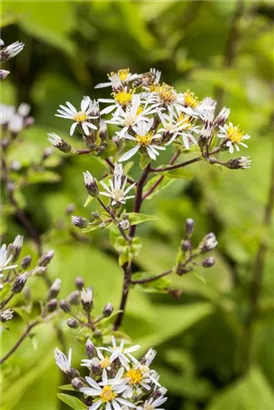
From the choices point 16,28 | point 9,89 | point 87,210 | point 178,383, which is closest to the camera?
point 178,383

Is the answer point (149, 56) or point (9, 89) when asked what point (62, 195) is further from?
point (149, 56)

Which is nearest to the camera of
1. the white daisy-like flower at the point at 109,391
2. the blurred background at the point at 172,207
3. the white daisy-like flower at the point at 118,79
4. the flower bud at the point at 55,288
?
the white daisy-like flower at the point at 109,391

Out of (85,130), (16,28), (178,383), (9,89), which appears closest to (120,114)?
(85,130)

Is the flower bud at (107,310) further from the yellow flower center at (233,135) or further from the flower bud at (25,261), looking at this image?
the yellow flower center at (233,135)

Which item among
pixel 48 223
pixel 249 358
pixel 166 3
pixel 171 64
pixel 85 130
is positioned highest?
pixel 85 130

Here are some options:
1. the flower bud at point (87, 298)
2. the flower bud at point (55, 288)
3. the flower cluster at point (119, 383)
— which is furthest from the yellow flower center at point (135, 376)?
the flower bud at point (55, 288)

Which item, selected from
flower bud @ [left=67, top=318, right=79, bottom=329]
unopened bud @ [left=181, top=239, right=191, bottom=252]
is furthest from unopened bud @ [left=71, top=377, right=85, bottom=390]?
unopened bud @ [left=181, top=239, right=191, bottom=252]

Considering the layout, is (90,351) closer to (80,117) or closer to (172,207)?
(80,117)
